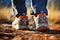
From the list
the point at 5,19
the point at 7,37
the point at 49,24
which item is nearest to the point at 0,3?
the point at 5,19

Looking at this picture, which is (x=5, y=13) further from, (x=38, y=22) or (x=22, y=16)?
(x=38, y=22)

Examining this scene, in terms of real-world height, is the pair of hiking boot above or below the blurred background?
below

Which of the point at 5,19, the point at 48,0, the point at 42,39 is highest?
the point at 48,0

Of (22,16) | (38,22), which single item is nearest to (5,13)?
(22,16)

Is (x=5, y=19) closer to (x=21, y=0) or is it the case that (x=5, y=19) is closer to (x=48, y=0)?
(x=21, y=0)

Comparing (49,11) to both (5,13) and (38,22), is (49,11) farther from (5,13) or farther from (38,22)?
(5,13)

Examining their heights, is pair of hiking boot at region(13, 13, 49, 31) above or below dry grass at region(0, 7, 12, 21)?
below

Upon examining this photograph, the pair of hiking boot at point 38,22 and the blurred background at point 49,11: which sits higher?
the blurred background at point 49,11

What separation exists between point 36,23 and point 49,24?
0.26ft

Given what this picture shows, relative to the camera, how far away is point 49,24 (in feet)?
4.01

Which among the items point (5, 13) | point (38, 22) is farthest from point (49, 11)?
point (5, 13)

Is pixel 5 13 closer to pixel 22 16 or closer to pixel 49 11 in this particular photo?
pixel 22 16

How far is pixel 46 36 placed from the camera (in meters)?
1.19

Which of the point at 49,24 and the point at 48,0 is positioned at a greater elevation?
the point at 48,0
